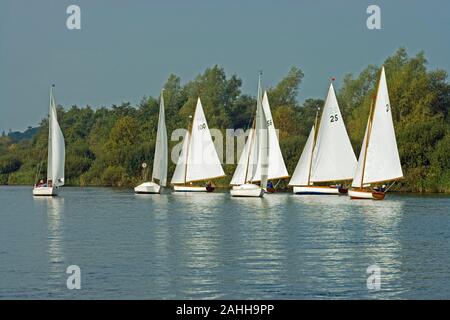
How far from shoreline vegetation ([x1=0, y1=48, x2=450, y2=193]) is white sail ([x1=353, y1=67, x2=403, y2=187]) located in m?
14.1

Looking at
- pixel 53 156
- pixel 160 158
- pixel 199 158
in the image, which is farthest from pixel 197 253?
pixel 160 158

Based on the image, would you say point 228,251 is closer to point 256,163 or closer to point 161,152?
point 256,163

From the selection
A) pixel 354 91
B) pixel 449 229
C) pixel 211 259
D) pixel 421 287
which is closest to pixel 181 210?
pixel 449 229

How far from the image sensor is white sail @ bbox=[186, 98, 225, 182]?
82.8 meters

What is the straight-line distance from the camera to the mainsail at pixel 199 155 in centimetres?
8281

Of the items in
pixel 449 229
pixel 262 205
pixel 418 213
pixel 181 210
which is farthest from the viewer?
pixel 262 205

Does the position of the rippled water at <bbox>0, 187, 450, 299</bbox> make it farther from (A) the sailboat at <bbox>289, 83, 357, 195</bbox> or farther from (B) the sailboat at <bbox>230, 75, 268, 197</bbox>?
(A) the sailboat at <bbox>289, 83, 357, 195</bbox>

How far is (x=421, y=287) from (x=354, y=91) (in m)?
93.8

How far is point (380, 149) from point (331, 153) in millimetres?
9440

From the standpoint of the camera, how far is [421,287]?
27516 millimetres

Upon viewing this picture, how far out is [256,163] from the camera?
242 ft

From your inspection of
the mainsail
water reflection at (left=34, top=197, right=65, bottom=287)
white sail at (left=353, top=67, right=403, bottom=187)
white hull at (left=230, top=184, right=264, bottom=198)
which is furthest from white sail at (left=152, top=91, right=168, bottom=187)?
white sail at (left=353, top=67, right=403, bottom=187)
